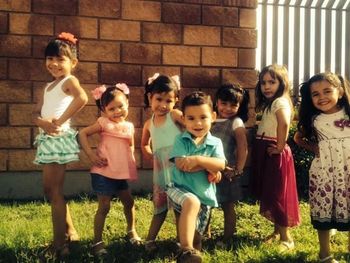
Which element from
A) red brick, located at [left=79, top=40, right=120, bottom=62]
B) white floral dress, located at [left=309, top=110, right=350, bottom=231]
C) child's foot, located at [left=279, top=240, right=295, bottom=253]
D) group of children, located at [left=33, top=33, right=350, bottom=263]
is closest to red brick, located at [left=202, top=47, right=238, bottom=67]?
red brick, located at [left=79, top=40, right=120, bottom=62]

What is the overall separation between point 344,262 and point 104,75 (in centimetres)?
313

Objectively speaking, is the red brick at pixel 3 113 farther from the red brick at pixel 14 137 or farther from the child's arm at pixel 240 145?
the child's arm at pixel 240 145

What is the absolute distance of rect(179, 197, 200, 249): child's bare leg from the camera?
3396mm

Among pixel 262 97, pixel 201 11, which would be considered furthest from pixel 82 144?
pixel 201 11

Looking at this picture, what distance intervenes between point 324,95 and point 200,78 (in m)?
2.14

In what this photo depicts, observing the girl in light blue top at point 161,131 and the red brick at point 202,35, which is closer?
the girl in light blue top at point 161,131

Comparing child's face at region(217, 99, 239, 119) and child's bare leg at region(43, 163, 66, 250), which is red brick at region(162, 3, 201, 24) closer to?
child's face at region(217, 99, 239, 119)

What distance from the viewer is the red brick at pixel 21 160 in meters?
5.45

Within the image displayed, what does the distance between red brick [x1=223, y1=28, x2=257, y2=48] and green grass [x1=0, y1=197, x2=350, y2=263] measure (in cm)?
185

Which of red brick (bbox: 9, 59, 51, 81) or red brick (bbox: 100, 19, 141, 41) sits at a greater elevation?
red brick (bbox: 100, 19, 141, 41)

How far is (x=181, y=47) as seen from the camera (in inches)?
228

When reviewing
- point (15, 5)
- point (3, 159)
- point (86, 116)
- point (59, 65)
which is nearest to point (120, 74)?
point (86, 116)

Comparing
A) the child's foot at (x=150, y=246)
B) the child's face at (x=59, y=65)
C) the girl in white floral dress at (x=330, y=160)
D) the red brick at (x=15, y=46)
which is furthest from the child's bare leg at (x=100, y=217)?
the red brick at (x=15, y=46)

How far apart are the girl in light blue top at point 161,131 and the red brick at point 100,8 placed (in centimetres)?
175
